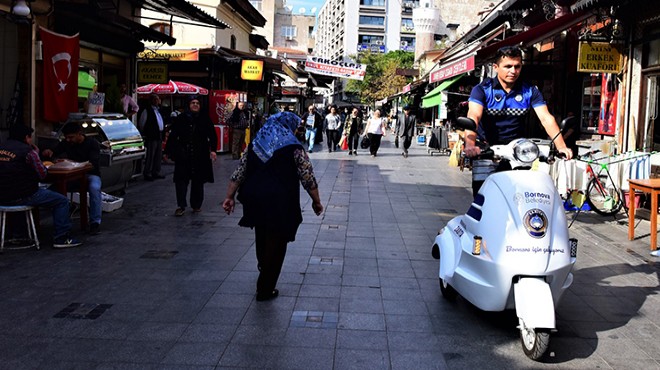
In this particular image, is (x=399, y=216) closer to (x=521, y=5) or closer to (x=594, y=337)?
(x=594, y=337)

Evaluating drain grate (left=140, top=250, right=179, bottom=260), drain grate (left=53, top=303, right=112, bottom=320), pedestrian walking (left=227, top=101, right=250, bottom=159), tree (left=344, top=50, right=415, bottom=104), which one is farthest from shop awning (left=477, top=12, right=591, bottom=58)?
tree (left=344, top=50, right=415, bottom=104)

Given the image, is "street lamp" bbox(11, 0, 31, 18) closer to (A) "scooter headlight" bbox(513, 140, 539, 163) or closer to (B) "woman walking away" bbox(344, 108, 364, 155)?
(A) "scooter headlight" bbox(513, 140, 539, 163)

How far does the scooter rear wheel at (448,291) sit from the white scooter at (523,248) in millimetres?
633

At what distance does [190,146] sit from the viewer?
9258mm

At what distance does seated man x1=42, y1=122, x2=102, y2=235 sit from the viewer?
789 cm

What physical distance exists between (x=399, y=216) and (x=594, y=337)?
5.22 m

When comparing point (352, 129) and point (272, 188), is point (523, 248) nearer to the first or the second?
point (272, 188)

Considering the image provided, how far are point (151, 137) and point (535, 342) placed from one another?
10671 millimetres

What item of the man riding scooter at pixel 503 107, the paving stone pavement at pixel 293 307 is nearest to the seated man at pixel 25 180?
the paving stone pavement at pixel 293 307

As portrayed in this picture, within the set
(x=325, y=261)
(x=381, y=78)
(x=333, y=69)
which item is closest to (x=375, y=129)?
(x=333, y=69)

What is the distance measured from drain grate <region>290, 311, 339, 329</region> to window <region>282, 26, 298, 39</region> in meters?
83.4

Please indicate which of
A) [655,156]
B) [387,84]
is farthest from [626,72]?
[387,84]

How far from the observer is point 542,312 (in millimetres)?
3963

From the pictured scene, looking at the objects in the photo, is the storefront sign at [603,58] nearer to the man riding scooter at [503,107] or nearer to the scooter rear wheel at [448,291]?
the man riding scooter at [503,107]
